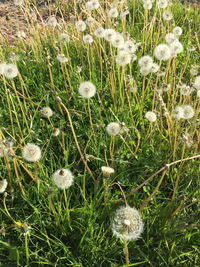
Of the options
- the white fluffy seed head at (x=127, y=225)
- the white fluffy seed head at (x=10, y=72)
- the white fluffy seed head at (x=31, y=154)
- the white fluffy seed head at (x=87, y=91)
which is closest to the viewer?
the white fluffy seed head at (x=127, y=225)

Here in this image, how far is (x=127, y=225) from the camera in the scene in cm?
141

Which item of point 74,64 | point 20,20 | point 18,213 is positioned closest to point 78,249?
point 18,213

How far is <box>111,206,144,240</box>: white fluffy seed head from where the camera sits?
4.55 ft

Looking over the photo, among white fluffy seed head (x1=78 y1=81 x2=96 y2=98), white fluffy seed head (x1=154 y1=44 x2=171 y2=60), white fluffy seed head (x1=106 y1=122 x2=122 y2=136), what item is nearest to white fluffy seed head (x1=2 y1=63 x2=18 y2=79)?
white fluffy seed head (x1=78 y1=81 x2=96 y2=98)

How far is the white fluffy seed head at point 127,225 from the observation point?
1386 millimetres

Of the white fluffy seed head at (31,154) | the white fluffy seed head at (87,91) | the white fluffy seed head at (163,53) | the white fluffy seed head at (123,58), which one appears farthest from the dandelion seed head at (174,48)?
the white fluffy seed head at (31,154)

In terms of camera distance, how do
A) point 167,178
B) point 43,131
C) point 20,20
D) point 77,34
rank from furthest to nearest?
point 20,20
point 77,34
point 43,131
point 167,178

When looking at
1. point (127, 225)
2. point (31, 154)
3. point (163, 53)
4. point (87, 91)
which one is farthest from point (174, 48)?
point (127, 225)

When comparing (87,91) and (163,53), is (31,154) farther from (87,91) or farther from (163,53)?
(163,53)

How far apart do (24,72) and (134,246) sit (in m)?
2.26

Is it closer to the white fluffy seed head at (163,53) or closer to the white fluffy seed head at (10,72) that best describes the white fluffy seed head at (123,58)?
the white fluffy seed head at (163,53)

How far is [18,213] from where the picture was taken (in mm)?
1977

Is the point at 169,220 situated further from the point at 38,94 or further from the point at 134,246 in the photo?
the point at 38,94

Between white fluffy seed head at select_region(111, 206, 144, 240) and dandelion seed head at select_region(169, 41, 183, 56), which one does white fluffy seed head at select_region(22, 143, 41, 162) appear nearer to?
white fluffy seed head at select_region(111, 206, 144, 240)
